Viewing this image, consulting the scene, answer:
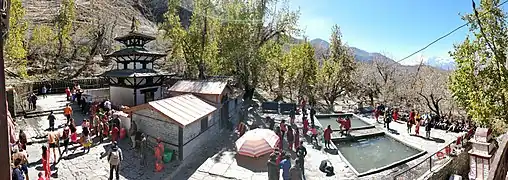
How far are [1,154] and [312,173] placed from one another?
13.1 m

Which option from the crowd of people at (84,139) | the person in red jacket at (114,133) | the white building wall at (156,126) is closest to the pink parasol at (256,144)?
the white building wall at (156,126)

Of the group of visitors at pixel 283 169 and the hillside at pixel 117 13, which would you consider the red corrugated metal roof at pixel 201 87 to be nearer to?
the group of visitors at pixel 283 169

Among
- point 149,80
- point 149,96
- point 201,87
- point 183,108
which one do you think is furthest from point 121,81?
point 183,108

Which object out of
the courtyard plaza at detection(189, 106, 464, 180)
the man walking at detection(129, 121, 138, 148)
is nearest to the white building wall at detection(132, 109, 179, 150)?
the man walking at detection(129, 121, 138, 148)

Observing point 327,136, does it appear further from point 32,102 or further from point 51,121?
point 32,102

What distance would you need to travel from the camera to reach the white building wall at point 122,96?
2359cm

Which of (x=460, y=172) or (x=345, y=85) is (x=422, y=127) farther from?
(x=345, y=85)

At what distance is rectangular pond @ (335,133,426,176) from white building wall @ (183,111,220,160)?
24.7ft

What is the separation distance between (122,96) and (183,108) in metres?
10.5

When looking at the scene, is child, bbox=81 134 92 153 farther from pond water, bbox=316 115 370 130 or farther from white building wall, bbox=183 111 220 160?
pond water, bbox=316 115 370 130

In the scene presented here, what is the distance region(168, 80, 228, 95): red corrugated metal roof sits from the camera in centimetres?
1967

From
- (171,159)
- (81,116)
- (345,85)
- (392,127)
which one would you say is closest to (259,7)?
(345,85)

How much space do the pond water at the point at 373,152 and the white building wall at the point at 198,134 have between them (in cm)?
755

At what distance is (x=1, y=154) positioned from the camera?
145cm
